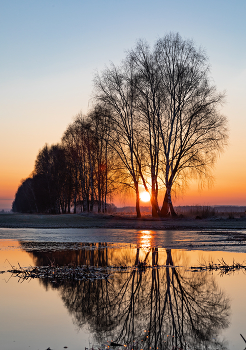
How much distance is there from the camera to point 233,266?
8.01 meters

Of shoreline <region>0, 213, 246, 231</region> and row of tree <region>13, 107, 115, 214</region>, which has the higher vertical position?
row of tree <region>13, 107, 115, 214</region>

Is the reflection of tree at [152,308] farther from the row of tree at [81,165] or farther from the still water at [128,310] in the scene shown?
the row of tree at [81,165]

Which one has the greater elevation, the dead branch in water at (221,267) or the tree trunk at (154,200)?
the tree trunk at (154,200)

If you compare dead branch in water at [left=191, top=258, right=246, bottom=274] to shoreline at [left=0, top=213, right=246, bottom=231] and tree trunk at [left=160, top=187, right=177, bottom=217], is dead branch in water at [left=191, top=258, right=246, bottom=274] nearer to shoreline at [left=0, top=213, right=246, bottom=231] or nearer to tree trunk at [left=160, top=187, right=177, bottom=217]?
shoreline at [left=0, top=213, right=246, bottom=231]

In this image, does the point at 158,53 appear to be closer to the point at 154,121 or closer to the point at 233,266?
the point at 154,121

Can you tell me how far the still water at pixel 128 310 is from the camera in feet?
12.4

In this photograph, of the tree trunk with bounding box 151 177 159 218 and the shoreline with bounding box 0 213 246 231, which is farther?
the tree trunk with bounding box 151 177 159 218

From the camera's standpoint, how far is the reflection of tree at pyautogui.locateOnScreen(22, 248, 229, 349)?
153 inches

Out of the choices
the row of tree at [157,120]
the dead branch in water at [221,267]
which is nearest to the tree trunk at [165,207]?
the row of tree at [157,120]

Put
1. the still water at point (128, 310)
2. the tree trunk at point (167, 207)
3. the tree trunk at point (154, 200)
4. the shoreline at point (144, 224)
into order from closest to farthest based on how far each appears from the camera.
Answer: the still water at point (128, 310)
the shoreline at point (144, 224)
the tree trunk at point (167, 207)
the tree trunk at point (154, 200)

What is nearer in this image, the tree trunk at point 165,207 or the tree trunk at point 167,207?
the tree trunk at point 167,207

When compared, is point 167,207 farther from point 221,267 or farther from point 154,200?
point 221,267

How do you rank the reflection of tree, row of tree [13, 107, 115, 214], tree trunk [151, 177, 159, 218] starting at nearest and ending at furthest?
1. the reflection of tree
2. tree trunk [151, 177, 159, 218]
3. row of tree [13, 107, 115, 214]

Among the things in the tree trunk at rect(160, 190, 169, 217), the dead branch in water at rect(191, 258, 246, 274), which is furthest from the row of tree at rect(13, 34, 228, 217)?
the dead branch in water at rect(191, 258, 246, 274)
